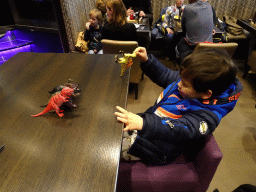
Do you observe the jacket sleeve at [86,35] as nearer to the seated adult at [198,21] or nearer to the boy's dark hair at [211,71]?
the seated adult at [198,21]

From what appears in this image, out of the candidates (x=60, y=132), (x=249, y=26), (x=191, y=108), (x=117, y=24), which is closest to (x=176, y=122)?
(x=191, y=108)

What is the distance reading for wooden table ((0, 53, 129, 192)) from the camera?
58cm

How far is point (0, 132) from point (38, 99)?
0.23 meters

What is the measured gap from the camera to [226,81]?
29.3 inches

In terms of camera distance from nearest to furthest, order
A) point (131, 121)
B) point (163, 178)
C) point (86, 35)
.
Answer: point (131, 121), point (163, 178), point (86, 35)

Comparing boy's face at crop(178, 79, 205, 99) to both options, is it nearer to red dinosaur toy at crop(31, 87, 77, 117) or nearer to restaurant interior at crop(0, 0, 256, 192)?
red dinosaur toy at crop(31, 87, 77, 117)

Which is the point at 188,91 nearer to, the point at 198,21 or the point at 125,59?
the point at 125,59

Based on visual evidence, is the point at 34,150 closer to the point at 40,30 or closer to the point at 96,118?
the point at 96,118

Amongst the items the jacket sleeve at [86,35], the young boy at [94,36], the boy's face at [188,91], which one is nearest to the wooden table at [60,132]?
the boy's face at [188,91]

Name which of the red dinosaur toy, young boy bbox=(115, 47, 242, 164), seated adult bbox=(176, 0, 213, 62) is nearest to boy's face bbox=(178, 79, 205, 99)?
young boy bbox=(115, 47, 242, 164)

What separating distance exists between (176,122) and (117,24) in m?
1.65

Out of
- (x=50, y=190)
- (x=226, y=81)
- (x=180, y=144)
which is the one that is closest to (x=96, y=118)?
(x=50, y=190)

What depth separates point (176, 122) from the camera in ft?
2.48

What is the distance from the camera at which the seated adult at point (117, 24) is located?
6.46 ft
